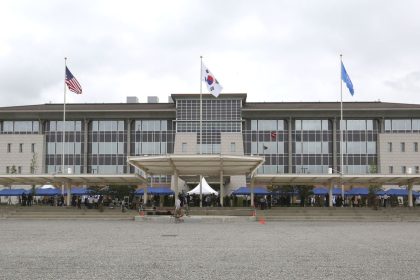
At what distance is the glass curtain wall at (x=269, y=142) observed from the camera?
3019 inches

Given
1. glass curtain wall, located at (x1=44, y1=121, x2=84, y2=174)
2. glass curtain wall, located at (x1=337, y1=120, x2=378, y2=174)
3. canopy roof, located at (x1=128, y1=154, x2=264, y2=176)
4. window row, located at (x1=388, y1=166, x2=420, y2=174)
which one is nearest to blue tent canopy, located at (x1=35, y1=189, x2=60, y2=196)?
canopy roof, located at (x1=128, y1=154, x2=264, y2=176)

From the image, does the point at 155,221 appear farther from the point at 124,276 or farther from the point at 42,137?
the point at 42,137

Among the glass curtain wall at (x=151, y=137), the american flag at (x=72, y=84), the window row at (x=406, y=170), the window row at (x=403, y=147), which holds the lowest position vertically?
the window row at (x=406, y=170)

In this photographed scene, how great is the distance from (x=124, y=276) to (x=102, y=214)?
31668 millimetres

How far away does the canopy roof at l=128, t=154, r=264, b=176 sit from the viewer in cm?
4081

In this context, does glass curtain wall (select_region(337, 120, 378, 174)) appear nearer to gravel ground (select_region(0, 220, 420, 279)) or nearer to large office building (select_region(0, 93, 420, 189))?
large office building (select_region(0, 93, 420, 189))

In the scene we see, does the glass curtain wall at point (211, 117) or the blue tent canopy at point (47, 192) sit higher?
the glass curtain wall at point (211, 117)

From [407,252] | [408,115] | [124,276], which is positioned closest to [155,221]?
[407,252]

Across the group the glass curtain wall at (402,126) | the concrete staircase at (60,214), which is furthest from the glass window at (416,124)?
the concrete staircase at (60,214)

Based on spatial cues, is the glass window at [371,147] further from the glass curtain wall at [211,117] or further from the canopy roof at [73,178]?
the canopy roof at [73,178]

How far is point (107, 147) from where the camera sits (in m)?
78.2

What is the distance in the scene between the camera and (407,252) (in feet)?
56.0

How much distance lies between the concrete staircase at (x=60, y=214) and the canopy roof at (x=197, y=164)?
3.91 metres

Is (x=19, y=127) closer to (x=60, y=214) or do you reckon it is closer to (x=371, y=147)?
(x=60, y=214)
